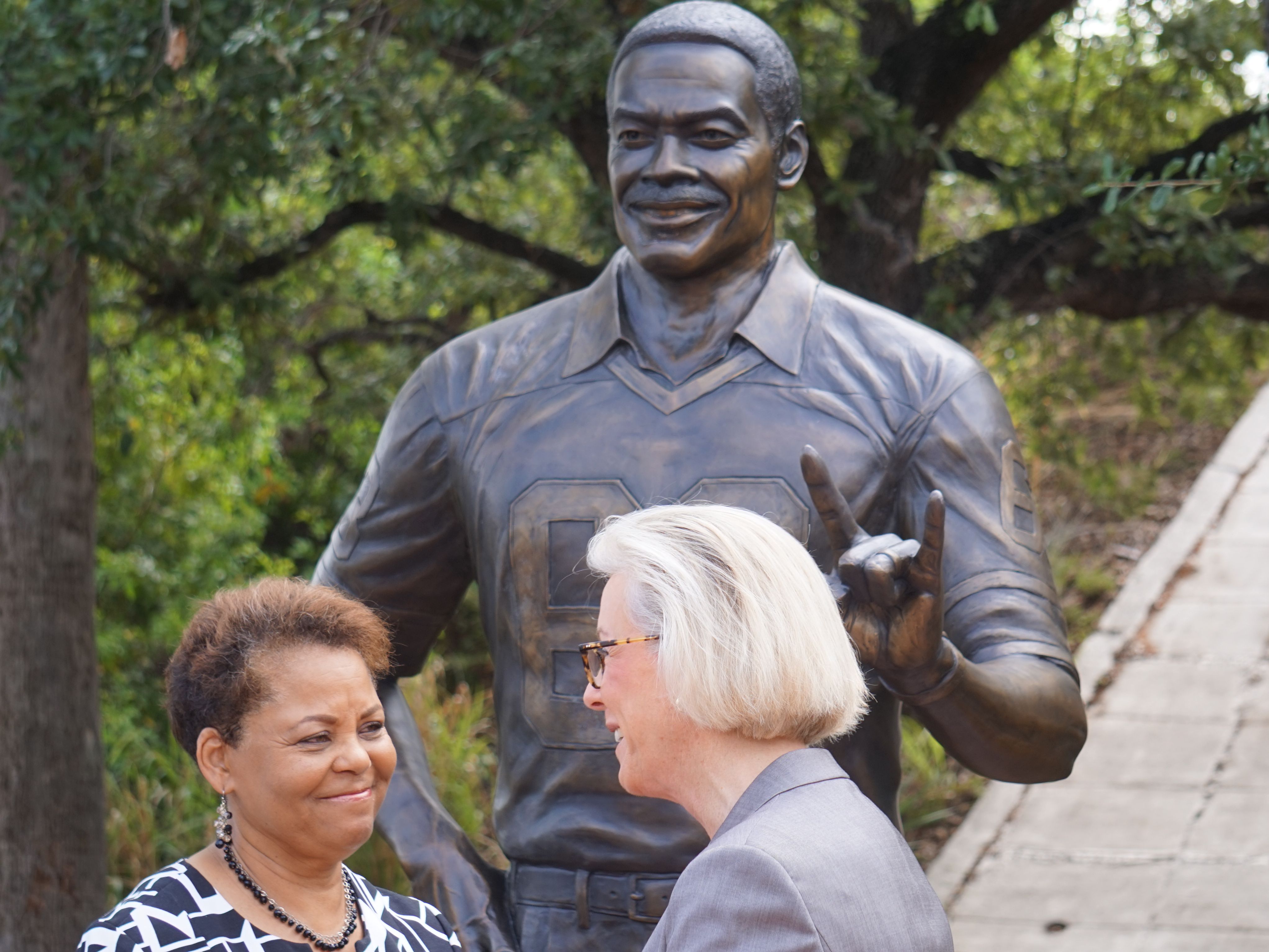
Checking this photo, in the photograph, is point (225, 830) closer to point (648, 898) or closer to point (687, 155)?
point (648, 898)

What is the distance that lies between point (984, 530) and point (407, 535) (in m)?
0.98

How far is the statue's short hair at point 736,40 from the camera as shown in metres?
2.66

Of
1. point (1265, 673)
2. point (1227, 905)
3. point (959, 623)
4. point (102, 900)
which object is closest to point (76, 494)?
point (102, 900)

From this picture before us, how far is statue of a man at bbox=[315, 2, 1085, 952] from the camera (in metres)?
2.53

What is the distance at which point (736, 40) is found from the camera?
266cm

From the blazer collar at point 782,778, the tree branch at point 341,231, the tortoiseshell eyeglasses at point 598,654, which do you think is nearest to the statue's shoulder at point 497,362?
the tortoiseshell eyeglasses at point 598,654

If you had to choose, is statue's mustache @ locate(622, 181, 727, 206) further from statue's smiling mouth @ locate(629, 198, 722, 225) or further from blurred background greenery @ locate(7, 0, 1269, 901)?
blurred background greenery @ locate(7, 0, 1269, 901)

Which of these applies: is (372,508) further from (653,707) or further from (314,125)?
(314,125)

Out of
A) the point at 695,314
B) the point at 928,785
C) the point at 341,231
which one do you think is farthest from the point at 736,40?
the point at 928,785

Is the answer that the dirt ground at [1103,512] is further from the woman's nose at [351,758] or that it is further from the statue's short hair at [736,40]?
the woman's nose at [351,758]

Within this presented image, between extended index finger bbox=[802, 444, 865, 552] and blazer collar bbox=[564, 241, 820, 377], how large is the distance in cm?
52

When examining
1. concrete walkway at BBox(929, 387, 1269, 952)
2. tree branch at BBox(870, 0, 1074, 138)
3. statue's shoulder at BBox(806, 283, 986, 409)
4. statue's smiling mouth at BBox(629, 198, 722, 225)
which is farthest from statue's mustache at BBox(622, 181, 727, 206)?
concrete walkway at BBox(929, 387, 1269, 952)

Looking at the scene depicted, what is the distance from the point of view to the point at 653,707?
6.21ft

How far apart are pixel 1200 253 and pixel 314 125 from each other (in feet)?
10.3
